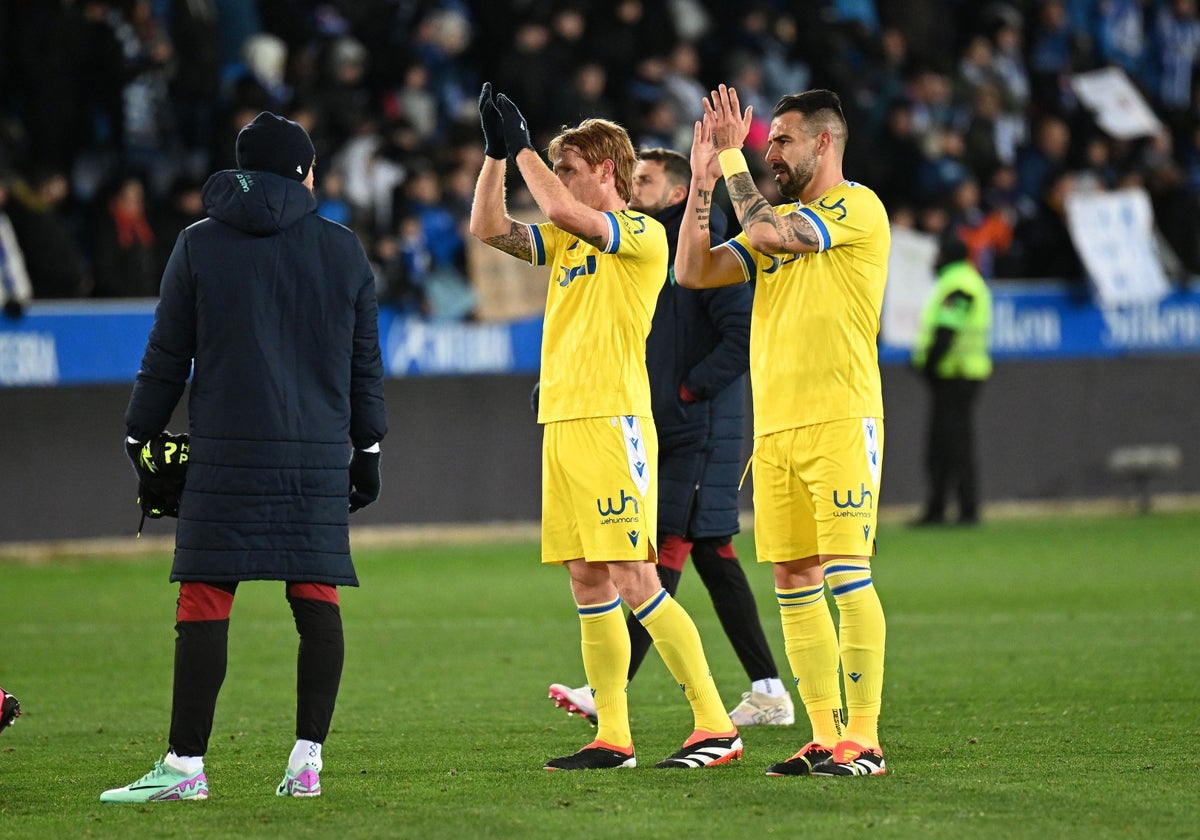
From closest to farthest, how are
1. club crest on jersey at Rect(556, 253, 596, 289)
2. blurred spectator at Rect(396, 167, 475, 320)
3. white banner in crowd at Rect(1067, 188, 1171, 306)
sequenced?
1. club crest on jersey at Rect(556, 253, 596, 289)
2. blurred spectator at Rect(396, 167, 475, 320)
3. white banner in crowd at Rect(1067, 188, 1171, 306)

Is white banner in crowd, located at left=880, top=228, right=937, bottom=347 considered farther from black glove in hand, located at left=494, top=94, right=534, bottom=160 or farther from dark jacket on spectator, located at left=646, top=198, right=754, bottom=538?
black glove in hand, located at left=494, top=94, right=534, bottom=160

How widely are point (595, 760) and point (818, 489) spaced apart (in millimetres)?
1179

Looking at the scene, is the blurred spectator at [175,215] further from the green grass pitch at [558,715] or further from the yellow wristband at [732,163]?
the yellow wristband at [732,163]

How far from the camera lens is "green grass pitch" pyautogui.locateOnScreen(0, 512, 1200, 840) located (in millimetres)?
5523

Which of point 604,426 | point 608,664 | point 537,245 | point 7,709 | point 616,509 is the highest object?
point 537,245

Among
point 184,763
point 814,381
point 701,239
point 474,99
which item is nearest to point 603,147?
point 701,239

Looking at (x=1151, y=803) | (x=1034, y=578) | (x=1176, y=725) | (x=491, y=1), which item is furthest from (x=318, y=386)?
(x=491, y=1)

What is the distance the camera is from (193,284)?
228 inches

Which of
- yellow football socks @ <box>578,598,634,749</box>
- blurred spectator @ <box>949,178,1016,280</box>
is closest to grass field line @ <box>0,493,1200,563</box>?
blurred spectator @ <box>949,178,1016,280</box>

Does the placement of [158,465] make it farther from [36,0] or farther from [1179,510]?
[1179,510]

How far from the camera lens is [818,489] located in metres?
6.24

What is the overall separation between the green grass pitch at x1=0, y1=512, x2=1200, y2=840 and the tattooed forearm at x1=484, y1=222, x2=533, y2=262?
1777 millimetres

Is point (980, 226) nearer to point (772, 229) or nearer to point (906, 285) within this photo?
point (906, 285)

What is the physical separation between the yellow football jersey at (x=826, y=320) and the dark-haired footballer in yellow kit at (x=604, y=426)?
43 centimetres
